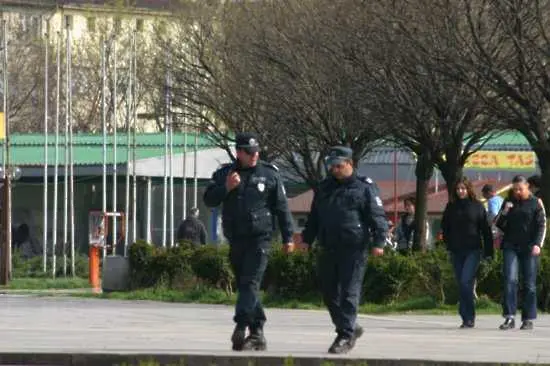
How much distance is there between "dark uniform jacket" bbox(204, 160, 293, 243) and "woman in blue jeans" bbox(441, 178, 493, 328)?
4736 mm

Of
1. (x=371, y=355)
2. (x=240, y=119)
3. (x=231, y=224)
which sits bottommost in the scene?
(x=371, y=355)

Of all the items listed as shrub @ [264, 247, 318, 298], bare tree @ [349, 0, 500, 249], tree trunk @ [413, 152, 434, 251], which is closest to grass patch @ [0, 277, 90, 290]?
tree trunk @ [413, 152, 434, 251]

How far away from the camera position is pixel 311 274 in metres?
27.5

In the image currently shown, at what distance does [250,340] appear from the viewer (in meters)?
15.8

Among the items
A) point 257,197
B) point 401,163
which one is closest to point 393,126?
point 257,197

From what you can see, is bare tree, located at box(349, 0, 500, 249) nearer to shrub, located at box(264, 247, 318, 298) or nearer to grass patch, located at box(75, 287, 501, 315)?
grass patch, located at box(75, 287, 501, 315)

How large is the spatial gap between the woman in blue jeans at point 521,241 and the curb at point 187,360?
572 centimetres

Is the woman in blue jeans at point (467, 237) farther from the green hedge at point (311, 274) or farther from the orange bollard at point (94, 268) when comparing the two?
the orange bollard at point (94, 268)

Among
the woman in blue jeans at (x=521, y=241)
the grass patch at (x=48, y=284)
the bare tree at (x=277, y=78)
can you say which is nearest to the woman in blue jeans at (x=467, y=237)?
the woman in blue jeans at (x=521, y=241)

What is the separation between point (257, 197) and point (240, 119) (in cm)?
2749

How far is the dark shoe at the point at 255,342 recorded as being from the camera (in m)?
15.7

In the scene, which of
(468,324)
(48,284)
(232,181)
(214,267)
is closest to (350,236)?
(232,181)

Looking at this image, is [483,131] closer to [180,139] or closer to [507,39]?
[507,39]

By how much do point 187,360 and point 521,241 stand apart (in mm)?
6413
